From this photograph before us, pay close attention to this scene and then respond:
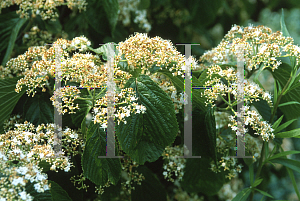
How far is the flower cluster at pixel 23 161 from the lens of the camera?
1.76 feet

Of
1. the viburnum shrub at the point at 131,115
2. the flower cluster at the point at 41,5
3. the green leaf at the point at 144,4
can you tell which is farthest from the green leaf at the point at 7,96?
the green leaf at the point at 144,4

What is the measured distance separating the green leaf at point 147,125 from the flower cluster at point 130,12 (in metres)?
0.63

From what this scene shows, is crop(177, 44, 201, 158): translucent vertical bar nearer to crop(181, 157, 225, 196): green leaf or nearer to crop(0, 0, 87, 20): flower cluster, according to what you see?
crop(181, 157, 225, 196): green leaf

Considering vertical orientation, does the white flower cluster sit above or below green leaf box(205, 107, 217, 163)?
above

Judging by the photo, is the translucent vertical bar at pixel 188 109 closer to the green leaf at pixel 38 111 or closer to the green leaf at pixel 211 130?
the green leaf at pixel 211 130

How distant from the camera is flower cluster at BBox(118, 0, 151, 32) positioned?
118 cm

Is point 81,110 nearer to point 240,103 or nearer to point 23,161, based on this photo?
point 23,161

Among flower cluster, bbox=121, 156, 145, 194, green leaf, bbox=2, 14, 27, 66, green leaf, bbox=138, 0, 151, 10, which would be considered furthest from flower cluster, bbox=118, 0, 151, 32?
flower cluster, bbox=121, 156, 145, 194

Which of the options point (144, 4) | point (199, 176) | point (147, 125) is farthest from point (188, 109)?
point (144, 4)

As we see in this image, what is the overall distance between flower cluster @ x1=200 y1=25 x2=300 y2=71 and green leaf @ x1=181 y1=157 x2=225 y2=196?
0.99 feet

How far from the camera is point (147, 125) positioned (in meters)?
0.62

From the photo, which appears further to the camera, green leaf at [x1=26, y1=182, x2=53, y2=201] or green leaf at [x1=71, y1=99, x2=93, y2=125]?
green leaf at [x1=71, y1=99, x2=93, y2=125]

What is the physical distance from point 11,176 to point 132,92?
0.90 feet

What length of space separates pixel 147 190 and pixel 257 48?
50cm
